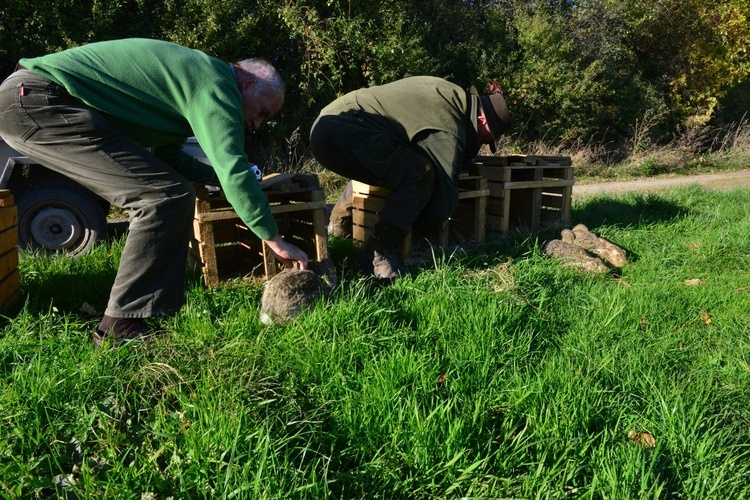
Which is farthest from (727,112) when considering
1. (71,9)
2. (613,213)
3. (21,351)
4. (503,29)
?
(21,351)

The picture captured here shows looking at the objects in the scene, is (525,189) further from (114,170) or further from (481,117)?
(114,170)

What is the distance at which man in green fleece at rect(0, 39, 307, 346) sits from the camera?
9.84 ft

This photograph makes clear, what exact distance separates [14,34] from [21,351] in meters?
8.45

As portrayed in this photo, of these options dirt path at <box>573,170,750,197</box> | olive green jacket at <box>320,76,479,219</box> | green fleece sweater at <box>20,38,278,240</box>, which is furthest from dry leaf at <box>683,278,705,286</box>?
dirt path at <box>573,170,750,197</box>

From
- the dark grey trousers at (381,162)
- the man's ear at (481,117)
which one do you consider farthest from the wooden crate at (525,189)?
the dark grey trousers at (381,162)

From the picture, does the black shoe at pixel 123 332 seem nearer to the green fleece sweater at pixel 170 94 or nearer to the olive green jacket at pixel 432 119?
the green fleece sweater at pixel 170 94

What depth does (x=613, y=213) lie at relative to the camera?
695cm

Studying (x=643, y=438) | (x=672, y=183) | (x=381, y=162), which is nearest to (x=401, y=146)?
(x=381, y=162)

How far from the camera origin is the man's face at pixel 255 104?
3.36 metres

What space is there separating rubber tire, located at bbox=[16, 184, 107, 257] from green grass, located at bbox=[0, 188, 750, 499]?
1.32 metres

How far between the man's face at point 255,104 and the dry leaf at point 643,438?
8.24ft

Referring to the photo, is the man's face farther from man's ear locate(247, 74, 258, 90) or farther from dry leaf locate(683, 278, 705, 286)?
dry leaf locate(683, 278, 705, 286)

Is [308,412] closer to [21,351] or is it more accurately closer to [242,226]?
[21,351]

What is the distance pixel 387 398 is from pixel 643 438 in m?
1.04
